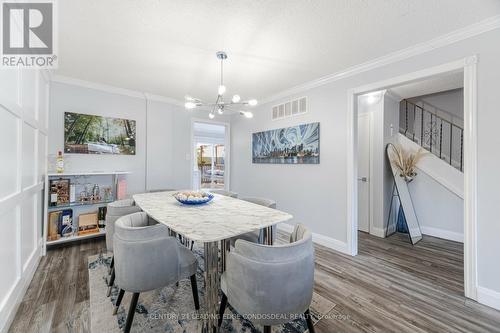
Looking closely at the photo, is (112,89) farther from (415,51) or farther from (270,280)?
(415,51)

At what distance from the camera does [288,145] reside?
3.72 metres

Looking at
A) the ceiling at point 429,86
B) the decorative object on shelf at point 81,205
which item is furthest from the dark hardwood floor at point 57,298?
the ceiling at point 429,86

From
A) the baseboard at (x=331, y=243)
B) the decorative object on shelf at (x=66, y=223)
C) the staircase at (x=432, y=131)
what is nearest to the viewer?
the baseboard at (x=331, y=243)

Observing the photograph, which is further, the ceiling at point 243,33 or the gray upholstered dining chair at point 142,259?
the ceiling at point 243,33

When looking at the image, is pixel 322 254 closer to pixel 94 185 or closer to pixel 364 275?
pixel 364 275

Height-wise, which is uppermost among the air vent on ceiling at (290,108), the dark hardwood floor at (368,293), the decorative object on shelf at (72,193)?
the air vent on ceiling at (290,108)

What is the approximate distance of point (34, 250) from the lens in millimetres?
2414

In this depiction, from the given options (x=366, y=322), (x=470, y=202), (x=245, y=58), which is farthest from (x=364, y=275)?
(x=245, y=58)

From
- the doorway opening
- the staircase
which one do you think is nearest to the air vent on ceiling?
the staircase

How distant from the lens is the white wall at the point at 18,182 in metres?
1.55

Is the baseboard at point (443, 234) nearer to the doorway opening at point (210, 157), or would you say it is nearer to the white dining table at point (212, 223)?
the white dining table at point (212, 223)

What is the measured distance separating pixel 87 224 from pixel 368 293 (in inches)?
155

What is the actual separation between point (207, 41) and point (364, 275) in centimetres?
310

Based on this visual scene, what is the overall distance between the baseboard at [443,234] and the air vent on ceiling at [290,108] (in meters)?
3.13
